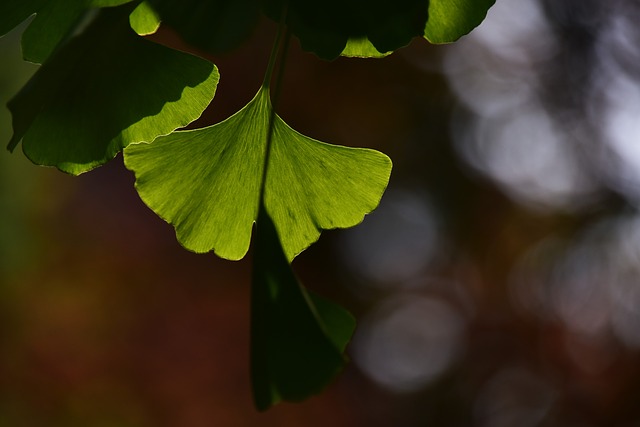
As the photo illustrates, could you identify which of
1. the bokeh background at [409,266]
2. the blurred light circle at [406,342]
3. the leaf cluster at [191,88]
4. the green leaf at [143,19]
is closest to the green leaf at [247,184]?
the leaf cluster at [191,88]

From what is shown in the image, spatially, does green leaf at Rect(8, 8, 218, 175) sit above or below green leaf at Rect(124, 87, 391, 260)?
above

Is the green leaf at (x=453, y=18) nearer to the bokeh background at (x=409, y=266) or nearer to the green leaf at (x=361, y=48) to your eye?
the green leaf at (x=361, y=48)

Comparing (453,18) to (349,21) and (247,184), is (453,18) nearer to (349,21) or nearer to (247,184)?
(349,21)

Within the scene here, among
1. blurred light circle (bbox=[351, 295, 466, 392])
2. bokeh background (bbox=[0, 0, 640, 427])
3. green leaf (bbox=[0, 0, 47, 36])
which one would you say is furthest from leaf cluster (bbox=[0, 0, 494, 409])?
blurred light circle (bbox=[351, 295, 466, 392])

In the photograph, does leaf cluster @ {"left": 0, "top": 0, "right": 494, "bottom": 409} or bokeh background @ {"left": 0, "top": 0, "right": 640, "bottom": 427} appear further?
bokeh background @ {"left": 0, "top": 0, "right": 640, "bottom": 427}

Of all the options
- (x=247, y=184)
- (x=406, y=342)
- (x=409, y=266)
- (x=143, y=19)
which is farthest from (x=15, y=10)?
(x=406, y=342)

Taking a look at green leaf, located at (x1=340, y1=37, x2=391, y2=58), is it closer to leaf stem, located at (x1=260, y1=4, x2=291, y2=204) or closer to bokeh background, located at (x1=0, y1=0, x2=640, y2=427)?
leaf stem, located at (x1=260, y1=4, x2=291, y2=204)

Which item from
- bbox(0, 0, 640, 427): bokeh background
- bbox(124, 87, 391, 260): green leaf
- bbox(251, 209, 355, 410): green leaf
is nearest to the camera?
bbox(251, 209, 355, 410): green leaf
